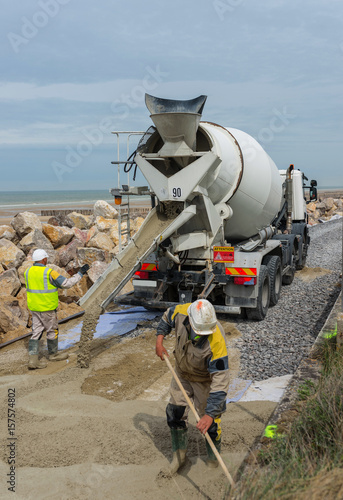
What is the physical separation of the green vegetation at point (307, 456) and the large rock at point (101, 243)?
9.14m

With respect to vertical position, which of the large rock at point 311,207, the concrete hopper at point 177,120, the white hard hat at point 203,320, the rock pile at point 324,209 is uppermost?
the concrete hopper at point 177,120

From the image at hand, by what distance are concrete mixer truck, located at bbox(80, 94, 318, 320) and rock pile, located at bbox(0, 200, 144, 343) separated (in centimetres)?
223

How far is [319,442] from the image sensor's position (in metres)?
3.43

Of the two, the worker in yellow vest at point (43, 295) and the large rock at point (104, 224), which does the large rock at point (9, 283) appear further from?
the large rock at point (104, 224)

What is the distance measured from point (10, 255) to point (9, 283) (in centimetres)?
173

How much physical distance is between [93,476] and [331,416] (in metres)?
1.92

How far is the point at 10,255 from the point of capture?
1144 centimetres

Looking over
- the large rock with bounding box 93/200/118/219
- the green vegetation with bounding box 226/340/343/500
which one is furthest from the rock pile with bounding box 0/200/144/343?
the green vegetation with bounding box 226/340/343/500

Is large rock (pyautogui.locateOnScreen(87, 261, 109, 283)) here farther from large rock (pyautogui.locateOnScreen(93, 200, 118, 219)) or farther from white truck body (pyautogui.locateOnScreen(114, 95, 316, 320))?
large rock (pyautogui.locateOnScreen(93, 200, 118, 219))

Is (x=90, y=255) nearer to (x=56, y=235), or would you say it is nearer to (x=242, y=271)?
(x=56, y=235)

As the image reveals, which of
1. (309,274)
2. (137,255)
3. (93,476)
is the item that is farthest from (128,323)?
(309,274)

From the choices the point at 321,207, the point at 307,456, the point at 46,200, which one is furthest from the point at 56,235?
the point at 46,200

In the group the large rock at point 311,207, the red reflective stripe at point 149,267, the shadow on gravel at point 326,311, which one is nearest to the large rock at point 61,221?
the red reflective stripe at point 149,267

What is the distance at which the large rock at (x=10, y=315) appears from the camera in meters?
8.36
